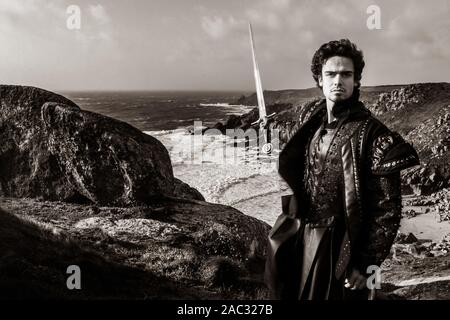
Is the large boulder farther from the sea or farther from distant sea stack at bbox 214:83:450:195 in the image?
distant sea stack at bbox 214:83:450:195

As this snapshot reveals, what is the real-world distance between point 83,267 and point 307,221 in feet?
10.5

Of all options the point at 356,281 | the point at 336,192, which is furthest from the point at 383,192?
the point at 356,281

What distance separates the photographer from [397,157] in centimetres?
209

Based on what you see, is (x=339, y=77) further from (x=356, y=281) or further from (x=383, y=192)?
(x=356, y=281)

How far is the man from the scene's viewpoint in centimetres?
215

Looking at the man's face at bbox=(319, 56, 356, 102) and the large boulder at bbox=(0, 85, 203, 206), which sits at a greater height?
the man's face at bbox=(319, 56, 356, 102)

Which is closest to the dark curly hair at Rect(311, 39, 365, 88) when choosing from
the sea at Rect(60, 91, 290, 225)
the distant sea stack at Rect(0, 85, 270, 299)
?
the distant sea stack at Rect(0, 85, 270, 299)

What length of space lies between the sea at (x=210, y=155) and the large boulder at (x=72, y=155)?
1.37 m

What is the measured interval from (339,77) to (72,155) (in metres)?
5.18

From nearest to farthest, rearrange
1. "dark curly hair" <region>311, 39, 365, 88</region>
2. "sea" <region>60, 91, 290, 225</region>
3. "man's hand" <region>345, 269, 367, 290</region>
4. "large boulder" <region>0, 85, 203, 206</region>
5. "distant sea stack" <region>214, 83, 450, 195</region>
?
"man's hand" <region>345, 269, 367, 290</region> < "dark curly hair" <region>311, 39, 365, 88</region> < "large boulder" <region>0, 85, 203, 206</region> < "distant sea stack" <region>214, 83, 450, 195</region> < "sea" <region>60, 91, 290, 225</region>

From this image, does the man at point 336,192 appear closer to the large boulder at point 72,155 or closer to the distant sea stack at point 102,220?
the distant sea stack at point 102,220

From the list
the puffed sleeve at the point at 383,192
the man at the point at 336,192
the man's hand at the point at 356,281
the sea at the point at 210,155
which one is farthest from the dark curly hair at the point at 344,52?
the sea at the point at 210,155

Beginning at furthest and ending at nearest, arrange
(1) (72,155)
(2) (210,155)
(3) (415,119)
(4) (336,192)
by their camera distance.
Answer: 1. (2) (210,155)
2. (3) (415,119)
3. (1) (72,155)
4. (4) (336,192)

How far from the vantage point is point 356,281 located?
89.0 inches
